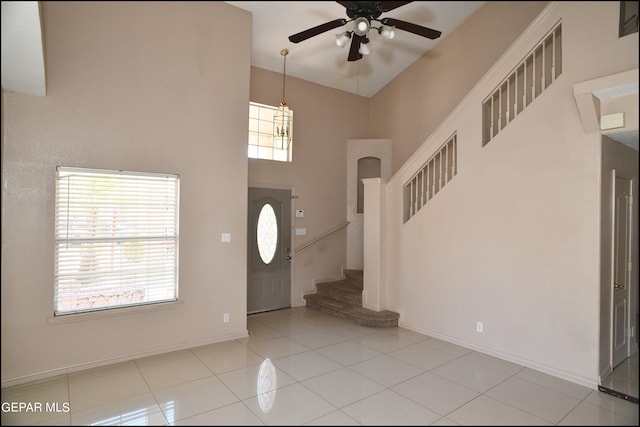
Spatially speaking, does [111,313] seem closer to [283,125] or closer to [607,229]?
[283,125]

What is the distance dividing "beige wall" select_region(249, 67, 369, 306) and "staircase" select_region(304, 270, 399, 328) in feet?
0.75

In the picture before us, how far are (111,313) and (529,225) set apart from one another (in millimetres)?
3939

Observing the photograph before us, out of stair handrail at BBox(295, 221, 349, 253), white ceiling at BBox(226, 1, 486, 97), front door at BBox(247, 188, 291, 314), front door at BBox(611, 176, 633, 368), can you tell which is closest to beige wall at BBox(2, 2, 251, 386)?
white ceiling at BBox(226, 1, 486, 97)

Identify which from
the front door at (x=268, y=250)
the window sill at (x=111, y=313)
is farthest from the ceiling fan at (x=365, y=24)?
the window sill at (x=111, y=313)

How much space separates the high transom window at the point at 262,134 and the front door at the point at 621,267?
3.99 metres

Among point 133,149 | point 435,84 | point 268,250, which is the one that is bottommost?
point 268,250

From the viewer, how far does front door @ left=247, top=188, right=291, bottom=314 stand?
16.7 ft

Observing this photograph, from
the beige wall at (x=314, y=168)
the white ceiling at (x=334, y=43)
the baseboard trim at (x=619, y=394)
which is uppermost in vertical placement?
the white ceiling at (x=334, y=43)

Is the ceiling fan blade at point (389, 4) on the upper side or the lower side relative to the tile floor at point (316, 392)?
upper

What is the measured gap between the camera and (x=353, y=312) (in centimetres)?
467

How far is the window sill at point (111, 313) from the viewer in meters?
3.05

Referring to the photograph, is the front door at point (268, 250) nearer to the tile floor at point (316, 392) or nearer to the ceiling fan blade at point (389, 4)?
the tile floor at point (316, 392)

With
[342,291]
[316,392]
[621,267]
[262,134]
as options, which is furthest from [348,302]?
[621,267]

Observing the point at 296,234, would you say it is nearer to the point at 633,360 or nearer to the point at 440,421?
the point at 440,421
